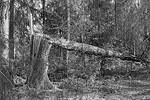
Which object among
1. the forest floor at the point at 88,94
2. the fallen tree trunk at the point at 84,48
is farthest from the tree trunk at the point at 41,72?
the fallen tree trunk at the point at 84,48

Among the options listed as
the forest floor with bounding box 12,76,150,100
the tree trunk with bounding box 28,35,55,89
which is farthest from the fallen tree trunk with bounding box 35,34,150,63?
the forest floor with bounding box 12,76,150,100

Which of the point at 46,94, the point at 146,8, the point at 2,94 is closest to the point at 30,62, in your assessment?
the point at 46,94

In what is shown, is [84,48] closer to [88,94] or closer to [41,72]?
[41,72]

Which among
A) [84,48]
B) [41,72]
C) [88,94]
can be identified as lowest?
[88,94]

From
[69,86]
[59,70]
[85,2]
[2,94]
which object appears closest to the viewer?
[2,94]

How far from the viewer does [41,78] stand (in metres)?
7.48

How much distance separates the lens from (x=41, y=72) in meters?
7.56

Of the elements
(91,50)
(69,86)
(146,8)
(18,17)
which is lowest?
(69,86)

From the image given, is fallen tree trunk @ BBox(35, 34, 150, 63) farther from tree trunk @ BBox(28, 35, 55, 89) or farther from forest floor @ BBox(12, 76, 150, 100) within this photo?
forest floor @ BBox(12, 76, 150, 100)

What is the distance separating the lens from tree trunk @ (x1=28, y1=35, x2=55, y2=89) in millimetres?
7480

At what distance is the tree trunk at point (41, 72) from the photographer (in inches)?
295

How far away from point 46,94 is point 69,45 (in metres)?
2.94

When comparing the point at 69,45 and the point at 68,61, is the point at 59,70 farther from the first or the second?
the point at 69,45

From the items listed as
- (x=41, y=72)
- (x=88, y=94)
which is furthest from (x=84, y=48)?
(x=88, y=94)
